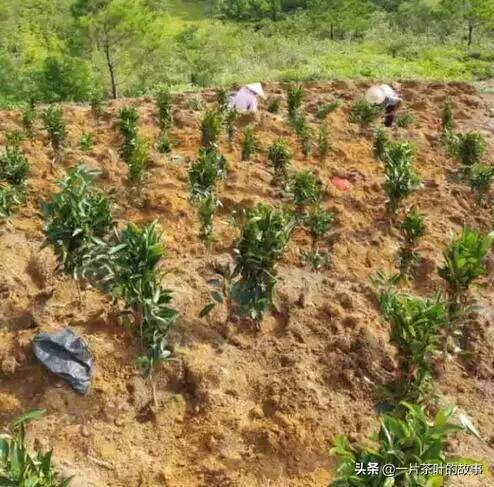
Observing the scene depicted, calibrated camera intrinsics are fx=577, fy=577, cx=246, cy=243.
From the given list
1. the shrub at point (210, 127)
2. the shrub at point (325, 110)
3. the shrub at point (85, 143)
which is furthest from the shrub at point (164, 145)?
the shrub at point (325, 110)

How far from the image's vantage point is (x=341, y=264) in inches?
408

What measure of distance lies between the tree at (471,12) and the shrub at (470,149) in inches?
1012

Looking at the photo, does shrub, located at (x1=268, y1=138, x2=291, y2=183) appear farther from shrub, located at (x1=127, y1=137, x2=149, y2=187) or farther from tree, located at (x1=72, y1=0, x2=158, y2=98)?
tree, located at (x1=72, y1=0, x2=158, y2=98)

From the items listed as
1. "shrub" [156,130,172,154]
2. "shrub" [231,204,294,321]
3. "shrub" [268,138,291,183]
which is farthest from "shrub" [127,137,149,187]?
"shrub" [231,204,294,321]

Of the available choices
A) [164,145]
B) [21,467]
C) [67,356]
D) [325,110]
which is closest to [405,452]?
[21,467]

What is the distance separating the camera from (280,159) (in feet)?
43.6

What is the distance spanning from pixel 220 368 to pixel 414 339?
256cm

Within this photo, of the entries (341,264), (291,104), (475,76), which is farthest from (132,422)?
(475,76)

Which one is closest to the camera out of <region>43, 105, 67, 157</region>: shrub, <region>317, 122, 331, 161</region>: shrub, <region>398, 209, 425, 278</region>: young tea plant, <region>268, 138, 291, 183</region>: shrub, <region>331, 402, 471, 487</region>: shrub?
<region>331, 402, 471, 487</region>: shrub

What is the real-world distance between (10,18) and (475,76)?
31.0 m

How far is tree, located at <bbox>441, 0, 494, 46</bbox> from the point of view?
1428 inches

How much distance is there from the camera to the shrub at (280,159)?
43.2 feet

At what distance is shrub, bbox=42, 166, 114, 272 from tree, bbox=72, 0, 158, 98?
1707cm

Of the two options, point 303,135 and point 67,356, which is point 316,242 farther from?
point 303,135
